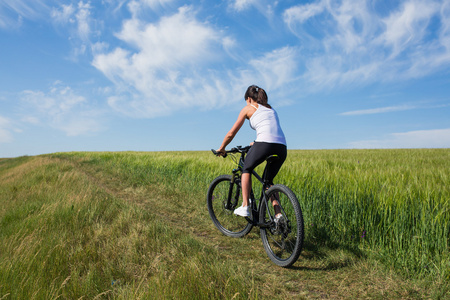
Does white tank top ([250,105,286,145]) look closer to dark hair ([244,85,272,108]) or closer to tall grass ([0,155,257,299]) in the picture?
dark hair ([244,85,272,108])

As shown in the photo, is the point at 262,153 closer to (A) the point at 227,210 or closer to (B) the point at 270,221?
(B) the point at 270,221

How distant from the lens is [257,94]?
4.33 meters

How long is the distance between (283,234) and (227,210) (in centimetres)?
216

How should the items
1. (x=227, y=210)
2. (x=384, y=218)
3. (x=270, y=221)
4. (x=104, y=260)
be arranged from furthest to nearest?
1. (x=227, y=210)
2. (x=270, y=221)
3. (x=384, y=218)
4. (x=104, y=260)

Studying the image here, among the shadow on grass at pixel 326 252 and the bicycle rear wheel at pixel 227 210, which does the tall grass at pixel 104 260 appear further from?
the shadow on grass at pixel 326 252

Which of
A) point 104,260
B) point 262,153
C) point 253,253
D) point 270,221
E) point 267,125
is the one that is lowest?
point 253,253

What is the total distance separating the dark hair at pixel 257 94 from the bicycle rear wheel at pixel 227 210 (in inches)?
70.3

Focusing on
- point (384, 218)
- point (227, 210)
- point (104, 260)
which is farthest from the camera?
point (227, 210)

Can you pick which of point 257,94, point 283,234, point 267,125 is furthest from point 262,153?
point 283,234

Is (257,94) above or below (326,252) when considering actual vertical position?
above

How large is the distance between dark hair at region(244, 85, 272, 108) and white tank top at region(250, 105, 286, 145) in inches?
5.7

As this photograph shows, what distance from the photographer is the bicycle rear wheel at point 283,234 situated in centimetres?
358

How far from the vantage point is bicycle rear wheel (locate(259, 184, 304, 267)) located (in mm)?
3582

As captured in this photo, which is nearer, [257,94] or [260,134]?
[260,134]
